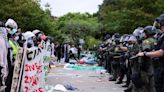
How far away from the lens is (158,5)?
37.4 meters

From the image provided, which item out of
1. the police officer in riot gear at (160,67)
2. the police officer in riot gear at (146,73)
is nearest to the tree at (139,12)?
the police officer in riot gear at (146,73)

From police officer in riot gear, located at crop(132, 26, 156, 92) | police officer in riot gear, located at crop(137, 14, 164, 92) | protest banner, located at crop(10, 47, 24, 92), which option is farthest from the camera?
police officer in riot gear, located at crop(132, 26, 156, 92)

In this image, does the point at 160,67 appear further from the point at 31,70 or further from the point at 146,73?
the point at 31,70

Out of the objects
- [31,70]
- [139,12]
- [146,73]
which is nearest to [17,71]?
[31,70]

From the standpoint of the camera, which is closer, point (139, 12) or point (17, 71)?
point (17, 71)

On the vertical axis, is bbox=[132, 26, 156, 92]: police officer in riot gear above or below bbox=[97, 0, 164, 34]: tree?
below

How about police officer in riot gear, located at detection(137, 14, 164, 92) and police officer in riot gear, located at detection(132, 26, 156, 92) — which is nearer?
police officer in riot gear, located at detection(137, 14, 164, 92)

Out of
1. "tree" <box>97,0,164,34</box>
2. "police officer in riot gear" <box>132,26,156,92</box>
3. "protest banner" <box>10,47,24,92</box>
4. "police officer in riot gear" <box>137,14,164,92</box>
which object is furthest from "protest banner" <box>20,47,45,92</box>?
"tree" <box>97,0,164,34</box>

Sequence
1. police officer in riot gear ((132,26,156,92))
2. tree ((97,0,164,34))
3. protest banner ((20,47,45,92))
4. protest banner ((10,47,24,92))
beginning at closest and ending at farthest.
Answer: protest banner ((10,47,24,92)), protest banner ((20,47,45,92)), police officer in riot gear ((132,26,156,92)), tree ((97,0,164,34))

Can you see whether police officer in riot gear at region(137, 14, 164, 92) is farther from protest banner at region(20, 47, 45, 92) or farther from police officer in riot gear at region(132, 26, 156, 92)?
protest banner at region(20, 47, 45, 92)

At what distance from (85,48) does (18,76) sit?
6279 centimetres

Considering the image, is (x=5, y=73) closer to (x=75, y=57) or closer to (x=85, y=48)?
(x=75, y=57)

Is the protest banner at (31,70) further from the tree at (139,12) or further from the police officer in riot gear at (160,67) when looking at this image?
the tree at (139,12)

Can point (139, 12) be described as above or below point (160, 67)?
above
